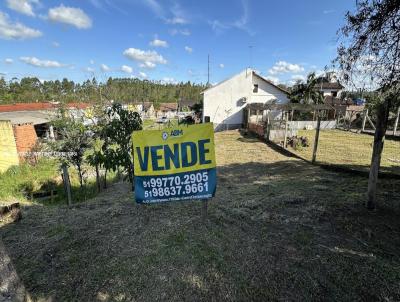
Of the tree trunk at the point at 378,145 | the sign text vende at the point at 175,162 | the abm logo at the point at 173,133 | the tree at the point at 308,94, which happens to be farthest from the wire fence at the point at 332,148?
the tree at the point at 308,94

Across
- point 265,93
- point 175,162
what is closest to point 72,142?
point 175,162

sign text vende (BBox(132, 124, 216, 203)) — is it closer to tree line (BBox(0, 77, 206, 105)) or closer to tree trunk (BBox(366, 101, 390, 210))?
tree trunk (BBox(366, 101, 390, 210))

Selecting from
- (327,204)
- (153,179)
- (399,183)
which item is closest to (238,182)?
(327,204)

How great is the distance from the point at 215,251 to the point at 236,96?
23.8 meters

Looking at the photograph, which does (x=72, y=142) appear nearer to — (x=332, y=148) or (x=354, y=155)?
(x=354, y=155)

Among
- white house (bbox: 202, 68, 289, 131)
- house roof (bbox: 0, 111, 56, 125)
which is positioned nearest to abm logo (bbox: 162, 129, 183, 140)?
house roof (bbox: 0, 111, 56, 125)

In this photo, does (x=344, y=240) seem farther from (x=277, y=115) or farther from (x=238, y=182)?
(x=277, y=115)

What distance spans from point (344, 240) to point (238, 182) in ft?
14.7

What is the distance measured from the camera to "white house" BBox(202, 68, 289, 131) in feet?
83.5

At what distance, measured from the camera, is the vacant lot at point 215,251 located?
2.54 metres

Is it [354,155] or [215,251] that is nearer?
[215,251]

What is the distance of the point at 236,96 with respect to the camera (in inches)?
1008

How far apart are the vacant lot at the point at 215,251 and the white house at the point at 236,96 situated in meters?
21.4

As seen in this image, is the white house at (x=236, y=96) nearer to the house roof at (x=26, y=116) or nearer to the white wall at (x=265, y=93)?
the white wall at (x=265, y=93)
